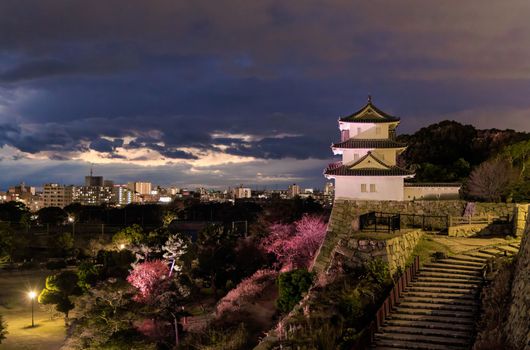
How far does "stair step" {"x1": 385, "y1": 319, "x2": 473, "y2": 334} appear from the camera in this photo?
16039mm

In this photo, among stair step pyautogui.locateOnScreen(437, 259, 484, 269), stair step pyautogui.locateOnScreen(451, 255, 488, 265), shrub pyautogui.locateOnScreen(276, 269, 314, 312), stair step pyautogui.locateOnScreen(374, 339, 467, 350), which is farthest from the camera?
shrub pyautogui.locateOnScreen(276, 269, 314, 312)

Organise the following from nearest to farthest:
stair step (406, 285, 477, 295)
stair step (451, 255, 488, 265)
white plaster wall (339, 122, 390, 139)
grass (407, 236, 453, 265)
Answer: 1. stair step (406, 285, 477, 295)
2. stair step (451, 255, 488, 265)
3. grass (407, 236, 453, 265)
4. white plaster wall (339, 122, 390, 139)

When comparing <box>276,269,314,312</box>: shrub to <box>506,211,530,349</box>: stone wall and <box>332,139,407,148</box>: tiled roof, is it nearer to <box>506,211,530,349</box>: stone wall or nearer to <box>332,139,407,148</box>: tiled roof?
<box>506,211,530,349</box>: stone wall

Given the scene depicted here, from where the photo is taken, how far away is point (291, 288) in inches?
926

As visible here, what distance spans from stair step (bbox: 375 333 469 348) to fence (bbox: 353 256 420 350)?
1.33 feet

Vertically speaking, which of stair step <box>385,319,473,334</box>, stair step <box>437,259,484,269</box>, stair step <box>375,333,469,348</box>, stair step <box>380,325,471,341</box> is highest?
stair step <box>437,259,484,269</box>

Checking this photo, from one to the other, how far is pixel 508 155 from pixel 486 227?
55.2 ft

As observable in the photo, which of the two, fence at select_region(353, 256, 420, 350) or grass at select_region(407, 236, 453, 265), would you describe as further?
grass at select_region(407, 236, 453, 265)

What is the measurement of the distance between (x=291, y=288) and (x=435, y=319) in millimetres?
8040

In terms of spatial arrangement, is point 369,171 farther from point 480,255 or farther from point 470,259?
point 470,259

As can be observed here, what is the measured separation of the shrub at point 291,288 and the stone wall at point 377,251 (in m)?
2.60

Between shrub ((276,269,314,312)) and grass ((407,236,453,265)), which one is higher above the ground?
grass ((407,236,453,265))

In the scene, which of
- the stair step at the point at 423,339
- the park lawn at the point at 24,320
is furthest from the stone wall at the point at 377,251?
the park lawn at the point at 24,320

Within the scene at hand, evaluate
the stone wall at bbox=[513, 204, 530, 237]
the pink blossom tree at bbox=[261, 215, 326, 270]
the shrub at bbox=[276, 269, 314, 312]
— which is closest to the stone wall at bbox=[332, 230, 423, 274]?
the shrub at bbox=[276, 269, 314, 312]
